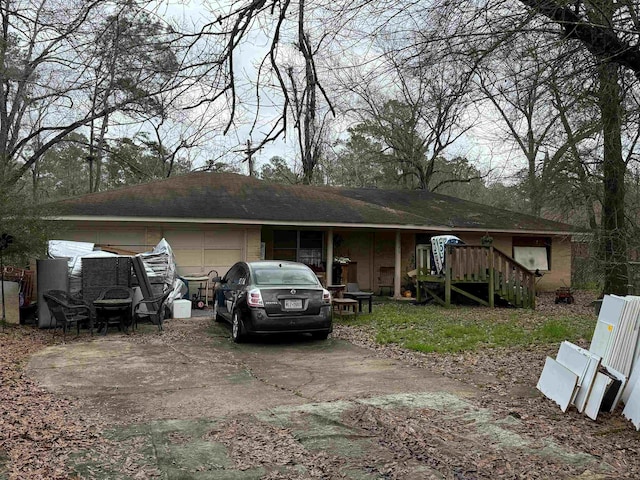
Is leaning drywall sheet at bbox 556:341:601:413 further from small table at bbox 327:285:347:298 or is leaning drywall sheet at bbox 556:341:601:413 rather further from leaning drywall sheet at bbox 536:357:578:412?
small table at bbox 327:285:347:298

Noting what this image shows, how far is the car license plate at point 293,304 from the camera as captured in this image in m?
9.04

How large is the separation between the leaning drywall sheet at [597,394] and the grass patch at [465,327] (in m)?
3.45

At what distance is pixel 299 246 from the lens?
1862 cm

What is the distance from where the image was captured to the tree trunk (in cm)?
682

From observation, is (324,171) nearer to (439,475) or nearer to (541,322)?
(541,322)

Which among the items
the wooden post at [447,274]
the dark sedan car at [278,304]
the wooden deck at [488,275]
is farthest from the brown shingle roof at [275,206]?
the dark sedan car at [278,304]

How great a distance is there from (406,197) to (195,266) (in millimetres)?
10839

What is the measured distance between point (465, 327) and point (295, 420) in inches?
269

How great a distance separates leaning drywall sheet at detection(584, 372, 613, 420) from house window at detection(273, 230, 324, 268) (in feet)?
44.9

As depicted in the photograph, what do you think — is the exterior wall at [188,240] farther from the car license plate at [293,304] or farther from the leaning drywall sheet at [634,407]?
the leaning drywall sheet at [634,407]

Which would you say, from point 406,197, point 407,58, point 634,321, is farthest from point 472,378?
point 406,197

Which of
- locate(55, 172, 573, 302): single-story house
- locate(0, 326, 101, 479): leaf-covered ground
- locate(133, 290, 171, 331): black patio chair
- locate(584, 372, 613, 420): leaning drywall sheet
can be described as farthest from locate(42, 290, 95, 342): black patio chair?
locate(584, 372, 613, 420): leaning drywall sheet

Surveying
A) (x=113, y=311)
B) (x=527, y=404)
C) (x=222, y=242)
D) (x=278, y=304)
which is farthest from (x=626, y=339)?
(x=222, y=242)

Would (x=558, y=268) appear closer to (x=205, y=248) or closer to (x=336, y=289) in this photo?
(x=336, y=289)
